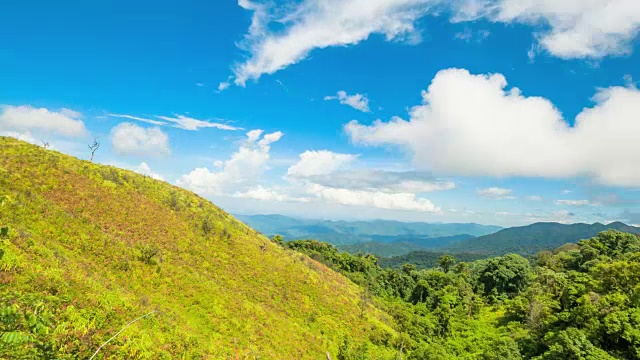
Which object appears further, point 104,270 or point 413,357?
point 413,357

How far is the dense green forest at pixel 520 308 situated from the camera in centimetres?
3262

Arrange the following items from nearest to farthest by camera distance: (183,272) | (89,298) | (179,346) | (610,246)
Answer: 1. (89,298)
2. (179,346)
3. (183,272)
4. (610,246)

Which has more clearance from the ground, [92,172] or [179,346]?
[92,172]

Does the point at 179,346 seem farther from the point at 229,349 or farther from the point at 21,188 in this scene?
the point at 21,188

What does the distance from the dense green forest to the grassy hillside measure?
370 inches

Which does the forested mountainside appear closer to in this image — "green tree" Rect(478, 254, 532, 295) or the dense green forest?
the dense green forest

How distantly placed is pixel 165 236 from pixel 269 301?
14.9 meters

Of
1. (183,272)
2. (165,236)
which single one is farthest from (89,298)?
(165,236)

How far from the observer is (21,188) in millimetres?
31359

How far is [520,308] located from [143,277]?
65.9m

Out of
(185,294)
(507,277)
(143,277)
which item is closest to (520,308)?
(507,277)

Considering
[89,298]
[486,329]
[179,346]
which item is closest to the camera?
[89,298]

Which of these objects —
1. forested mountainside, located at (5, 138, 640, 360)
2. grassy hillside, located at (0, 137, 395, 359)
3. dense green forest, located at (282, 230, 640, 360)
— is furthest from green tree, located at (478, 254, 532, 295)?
Result: grassy hillside, located at (0, 137, 395, 359)

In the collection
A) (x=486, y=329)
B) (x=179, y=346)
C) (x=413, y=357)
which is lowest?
(x=486, y=329)
